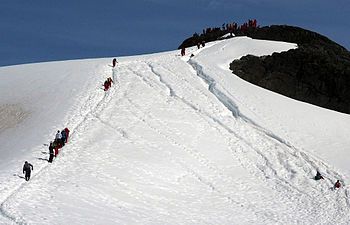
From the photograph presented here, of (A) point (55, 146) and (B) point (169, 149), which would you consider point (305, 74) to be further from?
(A) point (55, 146)

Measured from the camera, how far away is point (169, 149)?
100 ft

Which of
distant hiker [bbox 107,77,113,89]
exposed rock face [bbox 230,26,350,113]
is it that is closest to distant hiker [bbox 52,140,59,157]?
distant hiker [bbox 107,77,113,89]

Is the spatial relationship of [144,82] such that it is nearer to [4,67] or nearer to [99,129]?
[99,129]

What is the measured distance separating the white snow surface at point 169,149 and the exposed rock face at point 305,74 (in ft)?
6.15

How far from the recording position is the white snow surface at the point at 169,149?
882 inches

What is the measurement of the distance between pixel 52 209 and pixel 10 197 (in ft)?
6.81

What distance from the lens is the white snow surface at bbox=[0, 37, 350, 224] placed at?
22.4 metres

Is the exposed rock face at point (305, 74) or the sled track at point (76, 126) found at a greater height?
the exposed rock face at point (305, 74)

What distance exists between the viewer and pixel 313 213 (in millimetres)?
24156

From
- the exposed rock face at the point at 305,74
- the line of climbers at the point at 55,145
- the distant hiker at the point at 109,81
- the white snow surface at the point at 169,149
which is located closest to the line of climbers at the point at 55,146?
the line of climbers at the point at 55,145

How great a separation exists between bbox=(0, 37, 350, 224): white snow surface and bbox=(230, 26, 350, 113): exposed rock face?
1874mm

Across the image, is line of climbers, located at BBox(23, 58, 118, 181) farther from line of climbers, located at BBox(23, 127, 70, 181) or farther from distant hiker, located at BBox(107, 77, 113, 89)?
distant hiker, located at BBox(107, 77, 113, 89)

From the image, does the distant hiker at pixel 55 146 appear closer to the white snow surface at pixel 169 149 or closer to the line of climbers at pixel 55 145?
the line of climbers at pixel 55 145

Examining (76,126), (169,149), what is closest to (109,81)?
(76,126)
